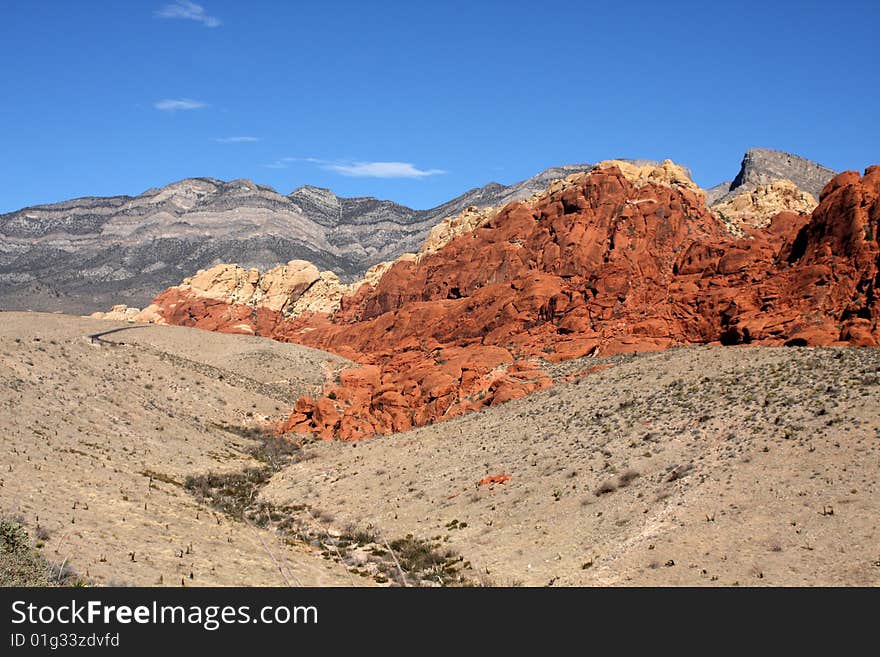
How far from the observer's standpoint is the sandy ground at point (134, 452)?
2028 centimetres

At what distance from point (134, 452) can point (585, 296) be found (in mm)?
34993

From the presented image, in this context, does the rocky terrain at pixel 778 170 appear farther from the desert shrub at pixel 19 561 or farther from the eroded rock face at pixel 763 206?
the desert shrub at pixel 19 561

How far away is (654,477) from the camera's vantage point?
81.6ft

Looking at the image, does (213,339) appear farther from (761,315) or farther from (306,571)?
(306,571)

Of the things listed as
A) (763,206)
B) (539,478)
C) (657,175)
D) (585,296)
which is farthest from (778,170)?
(539,478)

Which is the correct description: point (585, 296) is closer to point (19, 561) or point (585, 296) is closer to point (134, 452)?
point (134, 452)

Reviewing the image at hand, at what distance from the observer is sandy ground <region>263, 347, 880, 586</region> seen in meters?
18.8

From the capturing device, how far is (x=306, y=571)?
21.5 m

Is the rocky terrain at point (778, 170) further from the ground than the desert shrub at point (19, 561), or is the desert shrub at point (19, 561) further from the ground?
the rocky terrain at point (778, 170)

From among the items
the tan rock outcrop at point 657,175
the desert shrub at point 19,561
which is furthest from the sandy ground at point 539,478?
the tan rock outcrop at point 657,175

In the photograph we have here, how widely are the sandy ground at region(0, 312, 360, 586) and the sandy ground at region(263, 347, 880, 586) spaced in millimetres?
5164

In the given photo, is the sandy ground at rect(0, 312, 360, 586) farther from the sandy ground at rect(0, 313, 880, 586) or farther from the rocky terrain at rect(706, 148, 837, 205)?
the rocky terrain at rect(706, 148, 837, 205)

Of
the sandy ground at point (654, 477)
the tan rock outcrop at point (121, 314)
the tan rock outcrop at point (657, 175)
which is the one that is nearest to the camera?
the sandy ground at point (654, 477)

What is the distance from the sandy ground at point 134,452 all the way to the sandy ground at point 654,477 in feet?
16.9
